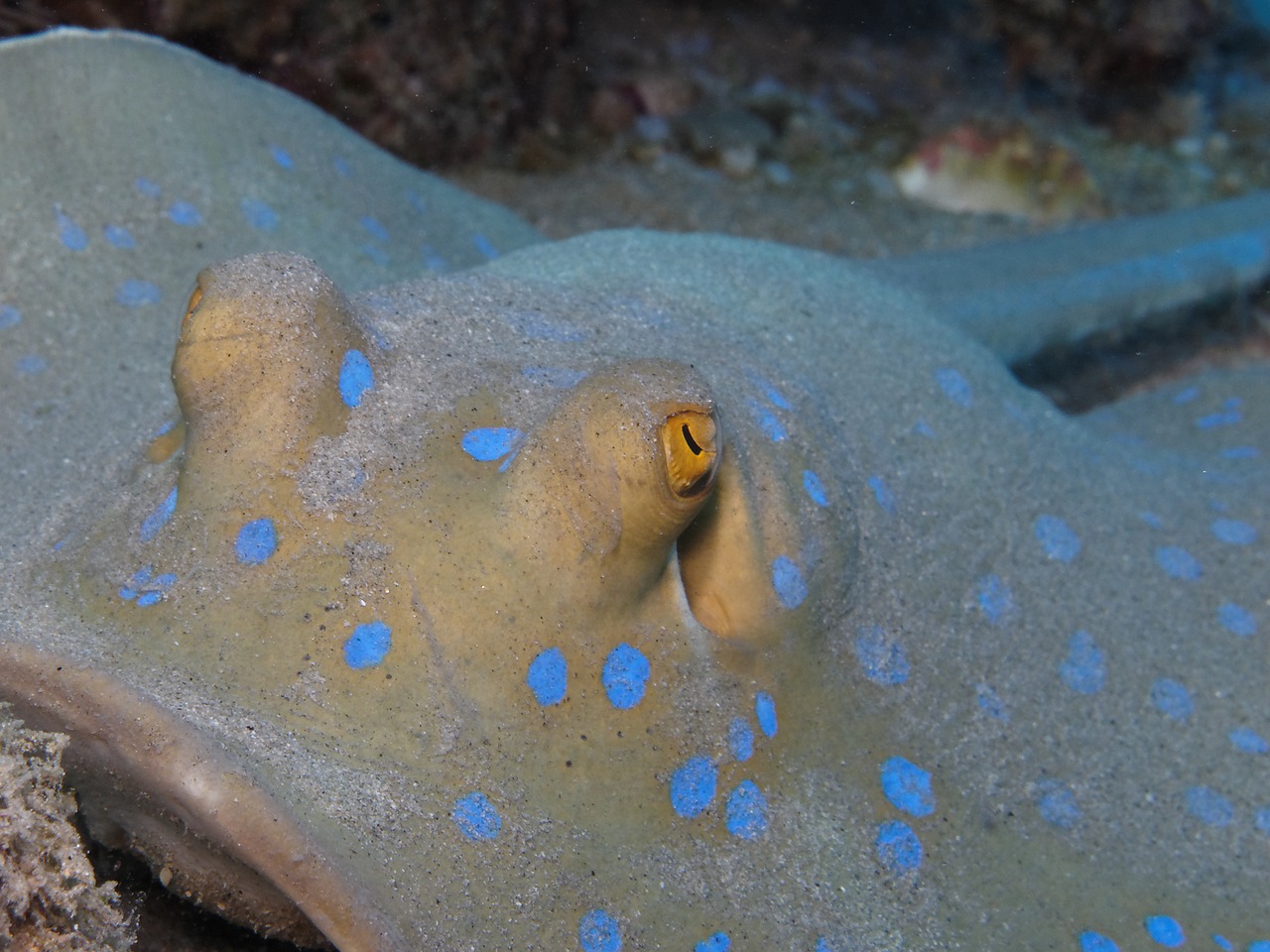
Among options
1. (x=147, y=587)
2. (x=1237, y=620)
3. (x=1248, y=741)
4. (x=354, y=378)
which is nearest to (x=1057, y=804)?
(x=1248, y=741)

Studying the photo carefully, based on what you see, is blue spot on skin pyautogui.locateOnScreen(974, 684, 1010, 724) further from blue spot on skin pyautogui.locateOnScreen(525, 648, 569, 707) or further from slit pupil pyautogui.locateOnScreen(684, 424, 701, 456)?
blue spot on skin pyautogui.locateOnScreen(525, 648, 569, 707)

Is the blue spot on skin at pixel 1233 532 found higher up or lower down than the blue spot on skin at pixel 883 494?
lower down

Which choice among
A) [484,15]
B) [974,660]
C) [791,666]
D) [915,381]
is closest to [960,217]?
[484,15]

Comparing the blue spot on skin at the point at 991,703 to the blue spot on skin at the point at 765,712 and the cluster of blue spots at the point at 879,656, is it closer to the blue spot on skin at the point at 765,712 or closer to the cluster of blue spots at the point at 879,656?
the cluster of blue spots at the point at 879,656

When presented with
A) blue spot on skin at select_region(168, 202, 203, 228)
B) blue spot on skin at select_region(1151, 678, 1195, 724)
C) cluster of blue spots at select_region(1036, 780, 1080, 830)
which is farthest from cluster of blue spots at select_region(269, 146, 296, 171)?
blue spot on skin at select_region(1151, 678, 1195, 724)

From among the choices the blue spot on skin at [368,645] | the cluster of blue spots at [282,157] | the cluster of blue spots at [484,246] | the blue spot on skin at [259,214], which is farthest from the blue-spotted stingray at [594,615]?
the cluster of blue spots at [484,246]

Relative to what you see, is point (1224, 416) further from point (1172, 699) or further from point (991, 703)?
point (991, 703)
